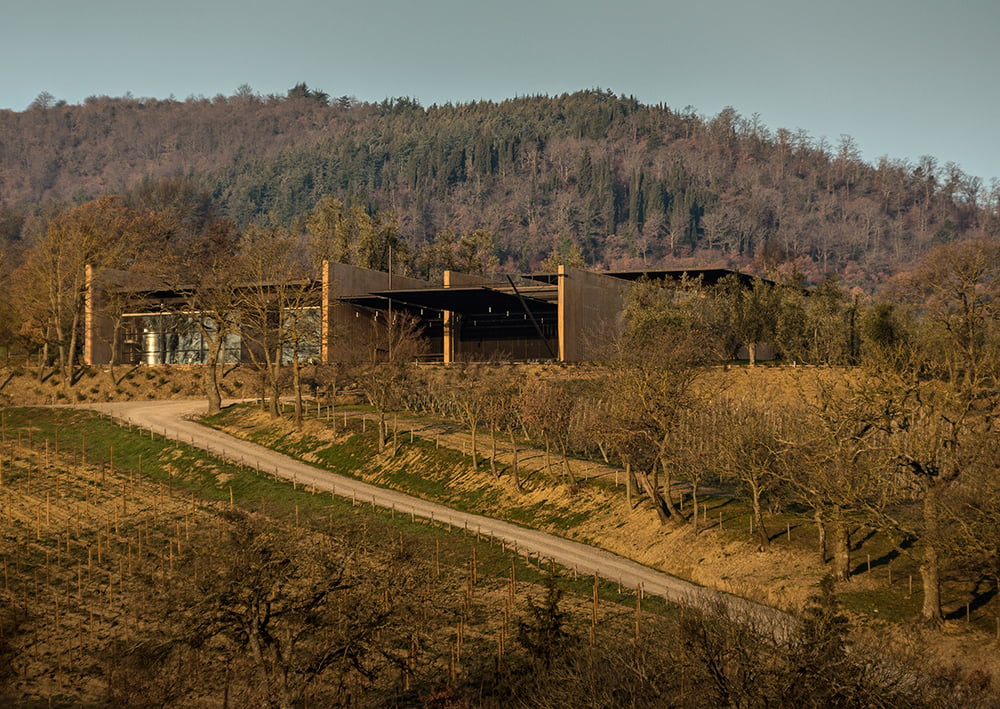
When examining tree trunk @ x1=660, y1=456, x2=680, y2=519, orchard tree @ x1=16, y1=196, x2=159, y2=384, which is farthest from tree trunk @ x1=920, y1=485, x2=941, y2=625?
orchard tree @ x1=16, y1=196, x2=159, y2=384

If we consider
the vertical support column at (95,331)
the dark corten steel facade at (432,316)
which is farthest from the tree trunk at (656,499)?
the vertical support column at (95,331)

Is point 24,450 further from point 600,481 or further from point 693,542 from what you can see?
point 693,542

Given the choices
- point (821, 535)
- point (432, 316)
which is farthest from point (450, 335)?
point (821, 535)

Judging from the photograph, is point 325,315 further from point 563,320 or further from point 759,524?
point 759,524

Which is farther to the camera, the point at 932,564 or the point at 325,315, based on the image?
the point at 325,315

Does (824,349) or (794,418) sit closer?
(794,418)

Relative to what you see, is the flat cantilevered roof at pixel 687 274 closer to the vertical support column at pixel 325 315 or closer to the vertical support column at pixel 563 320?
the vertical support column at pixel 563 320

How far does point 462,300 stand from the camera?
98312mm

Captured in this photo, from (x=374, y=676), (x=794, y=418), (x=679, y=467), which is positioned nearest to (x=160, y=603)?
(x=374, y=676)

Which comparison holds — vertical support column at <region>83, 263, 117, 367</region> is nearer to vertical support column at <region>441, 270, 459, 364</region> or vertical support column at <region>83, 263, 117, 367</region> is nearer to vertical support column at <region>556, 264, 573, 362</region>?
vertical support column at <region>441, 270, 459, 364</region>

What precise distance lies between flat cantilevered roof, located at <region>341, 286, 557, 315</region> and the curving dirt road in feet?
61.5

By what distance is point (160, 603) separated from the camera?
29.6m

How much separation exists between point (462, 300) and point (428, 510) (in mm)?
45300

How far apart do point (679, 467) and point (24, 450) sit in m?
43.7
